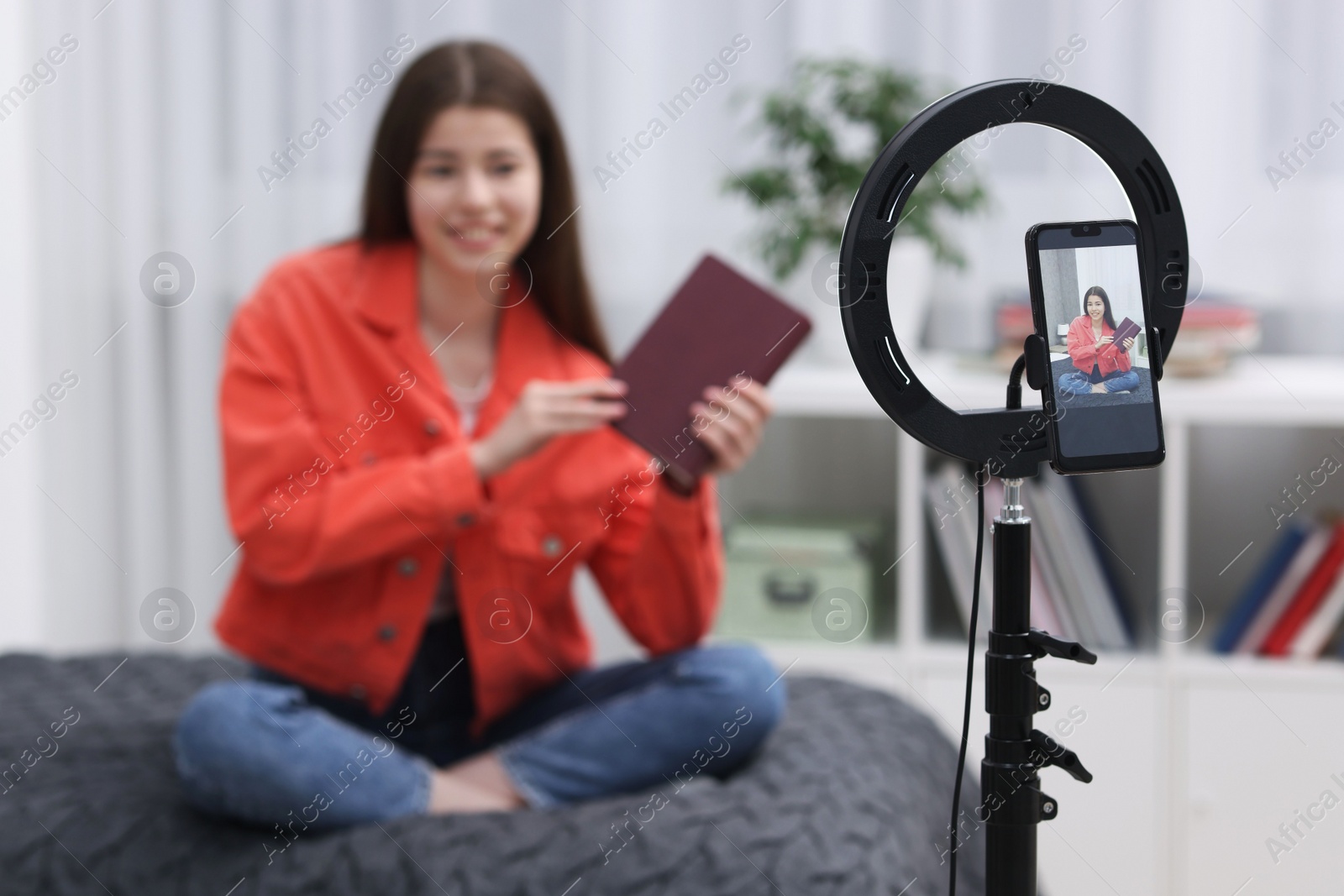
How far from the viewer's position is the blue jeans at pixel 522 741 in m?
1.14

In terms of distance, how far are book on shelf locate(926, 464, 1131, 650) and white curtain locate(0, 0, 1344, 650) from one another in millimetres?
353

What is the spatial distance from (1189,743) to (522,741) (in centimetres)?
90

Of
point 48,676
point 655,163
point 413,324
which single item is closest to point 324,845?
point 413,324

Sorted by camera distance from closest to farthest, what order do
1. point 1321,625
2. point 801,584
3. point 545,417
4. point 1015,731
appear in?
point 1015,731 < point 545,417 < point 1321,625 < point 801,584

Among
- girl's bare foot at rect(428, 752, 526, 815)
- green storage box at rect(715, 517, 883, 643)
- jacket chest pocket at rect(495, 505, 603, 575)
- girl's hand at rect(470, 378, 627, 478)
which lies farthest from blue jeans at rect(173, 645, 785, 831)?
green storage box at rect(715, 517, 883, 643)

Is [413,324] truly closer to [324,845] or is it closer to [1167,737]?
[324,845]

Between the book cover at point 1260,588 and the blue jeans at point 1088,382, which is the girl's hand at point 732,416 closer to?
the blue jeans at point 1088,382

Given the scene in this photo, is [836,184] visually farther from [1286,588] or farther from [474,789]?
[474,789]

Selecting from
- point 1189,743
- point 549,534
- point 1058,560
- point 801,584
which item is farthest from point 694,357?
point 1189,743

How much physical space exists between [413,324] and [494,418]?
13cm

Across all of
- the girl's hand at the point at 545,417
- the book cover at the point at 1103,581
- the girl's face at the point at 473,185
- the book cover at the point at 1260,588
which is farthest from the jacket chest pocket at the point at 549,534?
the book cover at the point at 1260,588

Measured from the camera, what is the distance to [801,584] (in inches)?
69.7

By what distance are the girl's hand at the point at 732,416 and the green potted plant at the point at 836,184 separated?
1.84 feet

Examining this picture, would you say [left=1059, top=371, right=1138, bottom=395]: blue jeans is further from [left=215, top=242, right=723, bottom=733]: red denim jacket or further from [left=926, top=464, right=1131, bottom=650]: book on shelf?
[left=926, top=464, right=1131, bottom=650]: book on shelf
